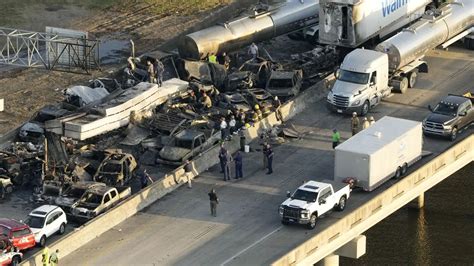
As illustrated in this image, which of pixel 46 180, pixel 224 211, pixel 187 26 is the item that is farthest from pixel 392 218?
pixel 187 26

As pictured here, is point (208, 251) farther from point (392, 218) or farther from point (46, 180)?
point (392, 218)

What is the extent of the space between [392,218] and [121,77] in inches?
697

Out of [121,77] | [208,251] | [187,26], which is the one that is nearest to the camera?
[208,251]

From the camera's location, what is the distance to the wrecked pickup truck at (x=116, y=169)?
2618 inches

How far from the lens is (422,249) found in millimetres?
67500

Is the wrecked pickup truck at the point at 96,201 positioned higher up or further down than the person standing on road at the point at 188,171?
higher up

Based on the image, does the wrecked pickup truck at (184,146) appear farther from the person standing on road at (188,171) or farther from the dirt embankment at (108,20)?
the dirt embankment at (108,20)

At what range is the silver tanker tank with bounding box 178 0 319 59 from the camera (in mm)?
81938

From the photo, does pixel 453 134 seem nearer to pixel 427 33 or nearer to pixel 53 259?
pixel 427 33

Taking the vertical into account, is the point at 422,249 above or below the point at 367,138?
below

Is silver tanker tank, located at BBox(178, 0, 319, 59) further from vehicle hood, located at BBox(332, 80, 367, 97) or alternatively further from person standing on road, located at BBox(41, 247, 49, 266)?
person standing on road, located at BBox(41, 247, 49, 266)

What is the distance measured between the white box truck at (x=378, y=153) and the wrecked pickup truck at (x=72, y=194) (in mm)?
10108

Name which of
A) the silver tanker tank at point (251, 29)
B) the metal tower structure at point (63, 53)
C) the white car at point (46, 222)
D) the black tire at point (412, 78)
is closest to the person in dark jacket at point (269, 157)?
the white car at point (46, 222)

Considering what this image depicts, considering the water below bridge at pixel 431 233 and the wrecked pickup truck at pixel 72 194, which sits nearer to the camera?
the wrecked pickup truck at pixel 72 194
